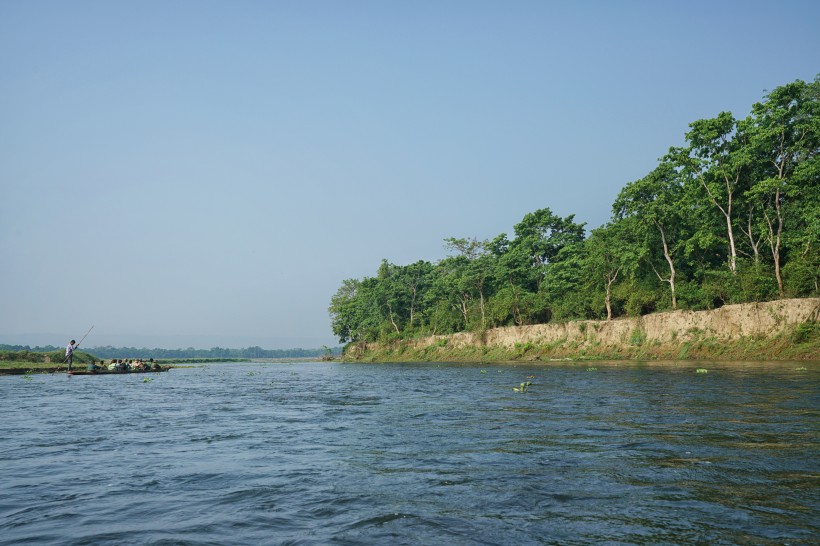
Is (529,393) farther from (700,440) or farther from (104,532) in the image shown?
(104,532)

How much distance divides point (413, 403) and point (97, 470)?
12576 mm

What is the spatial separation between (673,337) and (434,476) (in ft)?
143

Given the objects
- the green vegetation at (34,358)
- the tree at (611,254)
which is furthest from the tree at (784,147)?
the green vegetation at (34,358)

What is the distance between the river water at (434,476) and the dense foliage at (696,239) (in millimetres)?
28167

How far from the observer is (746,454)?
9.27 metres

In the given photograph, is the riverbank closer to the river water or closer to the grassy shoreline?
the grassy shoreline

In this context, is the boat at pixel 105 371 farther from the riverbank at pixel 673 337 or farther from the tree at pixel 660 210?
the tree at pixel 660 210

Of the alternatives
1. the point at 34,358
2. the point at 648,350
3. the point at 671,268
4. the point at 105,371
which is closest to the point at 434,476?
the point at 648,350

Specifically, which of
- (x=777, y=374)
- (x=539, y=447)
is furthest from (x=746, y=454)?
(x=777, y=374)

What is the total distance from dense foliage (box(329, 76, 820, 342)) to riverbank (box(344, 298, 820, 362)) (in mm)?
1729

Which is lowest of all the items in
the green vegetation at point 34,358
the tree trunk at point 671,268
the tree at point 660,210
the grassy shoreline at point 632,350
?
the grassy shoreline at point 632,350

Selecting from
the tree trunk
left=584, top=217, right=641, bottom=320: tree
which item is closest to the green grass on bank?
the tree trunk

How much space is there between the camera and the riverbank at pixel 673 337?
1433 inches

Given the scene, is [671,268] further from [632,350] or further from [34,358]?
[34,358]
